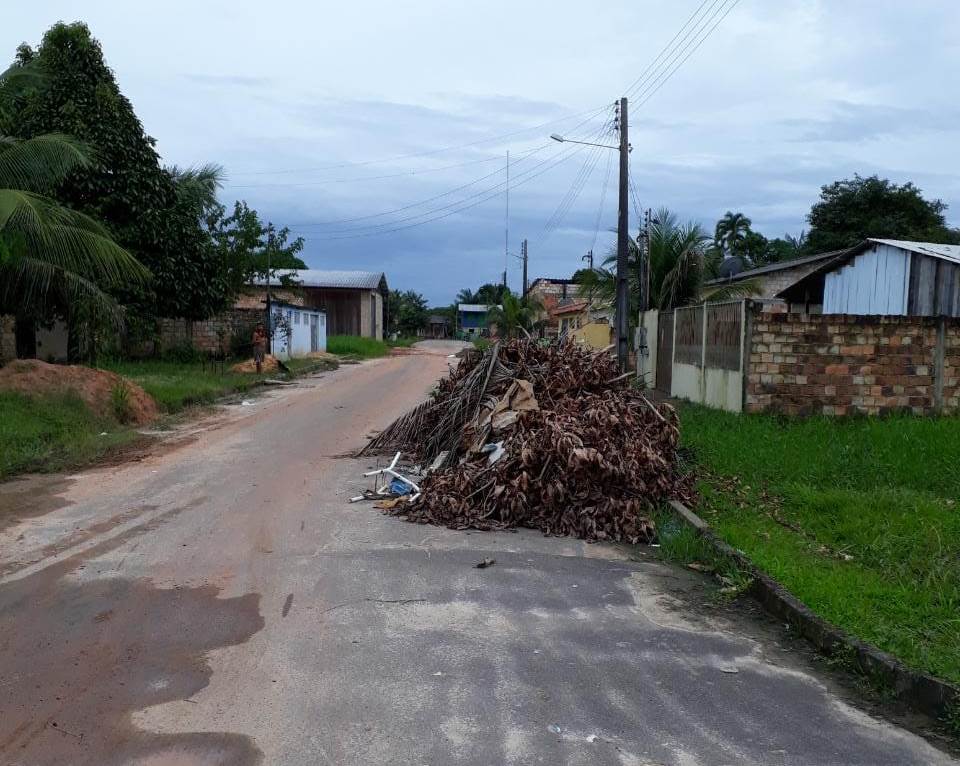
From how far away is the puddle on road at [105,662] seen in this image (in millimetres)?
3545

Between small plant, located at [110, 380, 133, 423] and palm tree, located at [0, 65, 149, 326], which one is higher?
palm tree, located at [0, 65, 149, 326]

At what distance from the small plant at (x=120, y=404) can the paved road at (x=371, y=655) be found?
A: 6518 millimetres

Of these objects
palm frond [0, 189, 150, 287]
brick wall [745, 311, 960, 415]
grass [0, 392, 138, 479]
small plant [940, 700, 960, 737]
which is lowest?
small plant [940, 700, 960, 737]

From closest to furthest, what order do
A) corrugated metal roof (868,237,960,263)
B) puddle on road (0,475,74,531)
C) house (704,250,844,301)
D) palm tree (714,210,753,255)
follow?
puddle on road (0,475,74,531) → corrugated metal roof (868,237,960,263) → house (704,250,844,301) → palm tree (714,210,753,255)

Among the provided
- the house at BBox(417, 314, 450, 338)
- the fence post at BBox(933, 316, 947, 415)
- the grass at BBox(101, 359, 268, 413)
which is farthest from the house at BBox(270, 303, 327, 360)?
the house at BBox(417, 314, 450, 338)

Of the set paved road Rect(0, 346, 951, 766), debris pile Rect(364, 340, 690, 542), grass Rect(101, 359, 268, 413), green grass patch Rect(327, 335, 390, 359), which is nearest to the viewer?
paved road Rect(0, 346, 951, 766)

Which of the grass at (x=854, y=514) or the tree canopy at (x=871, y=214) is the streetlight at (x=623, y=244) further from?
the tree canopy at (x=871, y=214)

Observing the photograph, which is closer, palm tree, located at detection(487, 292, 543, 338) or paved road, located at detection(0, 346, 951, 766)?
paved road, located at detection(0, 346, 951, 766)

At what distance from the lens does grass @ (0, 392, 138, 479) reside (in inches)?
411

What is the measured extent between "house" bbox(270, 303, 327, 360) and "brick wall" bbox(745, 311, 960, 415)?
21.7 m

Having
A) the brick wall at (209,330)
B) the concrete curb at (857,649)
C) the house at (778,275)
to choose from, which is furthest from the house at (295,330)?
the concrete curb at (857,649)

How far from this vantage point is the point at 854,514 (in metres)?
7.39

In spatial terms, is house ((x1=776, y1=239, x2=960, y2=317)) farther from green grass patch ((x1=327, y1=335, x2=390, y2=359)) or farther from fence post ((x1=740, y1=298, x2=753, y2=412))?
green grass patch ((x1=327, y1=335, x2=390, y2=359))

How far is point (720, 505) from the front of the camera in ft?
26.8
